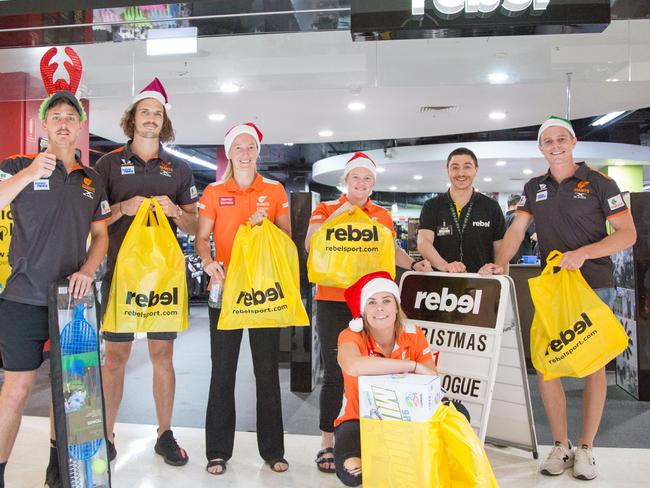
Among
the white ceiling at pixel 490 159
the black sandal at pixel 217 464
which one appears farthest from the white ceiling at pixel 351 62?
the white ceiling at pixel 490 159

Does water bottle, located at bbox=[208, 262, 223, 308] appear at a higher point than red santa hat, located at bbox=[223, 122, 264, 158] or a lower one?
lower

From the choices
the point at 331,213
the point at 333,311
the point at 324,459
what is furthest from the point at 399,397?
the point at 331,213

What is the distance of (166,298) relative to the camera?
269cm

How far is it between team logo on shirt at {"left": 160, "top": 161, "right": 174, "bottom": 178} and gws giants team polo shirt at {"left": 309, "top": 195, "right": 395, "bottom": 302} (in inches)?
29.8

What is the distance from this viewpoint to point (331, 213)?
289 centimetres

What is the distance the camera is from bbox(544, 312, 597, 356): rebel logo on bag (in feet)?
8.88

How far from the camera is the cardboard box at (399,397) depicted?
76.6 inches

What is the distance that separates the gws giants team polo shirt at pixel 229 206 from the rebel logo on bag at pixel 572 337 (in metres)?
1.56

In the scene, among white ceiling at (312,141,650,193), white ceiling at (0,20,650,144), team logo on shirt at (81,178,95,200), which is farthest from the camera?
white ceiling at (312,141,650,193)

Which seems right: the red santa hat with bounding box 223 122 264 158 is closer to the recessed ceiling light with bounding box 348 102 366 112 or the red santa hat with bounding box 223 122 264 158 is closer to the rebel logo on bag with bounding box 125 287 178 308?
the rebel logo on bag with bounding box 125 287 178 308

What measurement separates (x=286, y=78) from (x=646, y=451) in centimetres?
347

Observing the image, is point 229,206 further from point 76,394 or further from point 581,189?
point 581,189

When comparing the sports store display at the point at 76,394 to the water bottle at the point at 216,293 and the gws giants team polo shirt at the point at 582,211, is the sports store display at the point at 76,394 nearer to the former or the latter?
the water bottle at the point at 216,293

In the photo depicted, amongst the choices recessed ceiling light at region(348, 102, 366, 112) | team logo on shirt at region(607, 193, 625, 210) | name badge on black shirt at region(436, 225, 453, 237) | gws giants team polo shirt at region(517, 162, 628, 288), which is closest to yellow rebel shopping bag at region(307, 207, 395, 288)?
name badge on black shirt at region(436, 225, 453, 237)
